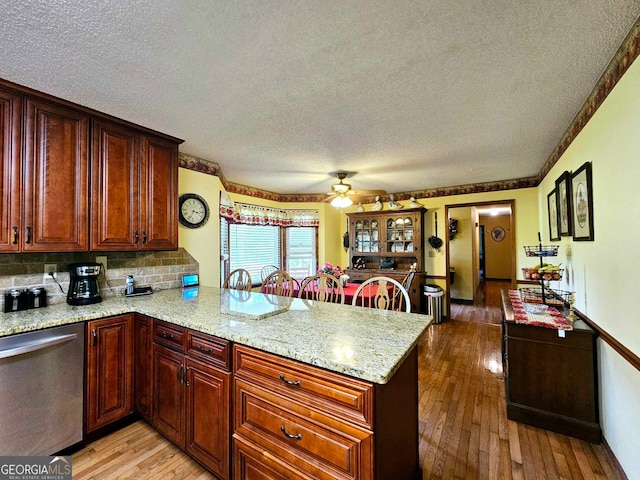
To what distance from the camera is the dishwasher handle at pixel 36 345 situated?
156 cm

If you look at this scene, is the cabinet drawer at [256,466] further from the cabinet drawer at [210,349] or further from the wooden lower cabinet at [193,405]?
the cabinet drawer at [210,349]

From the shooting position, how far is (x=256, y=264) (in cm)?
502

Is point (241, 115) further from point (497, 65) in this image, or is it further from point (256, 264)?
point (256, 264)

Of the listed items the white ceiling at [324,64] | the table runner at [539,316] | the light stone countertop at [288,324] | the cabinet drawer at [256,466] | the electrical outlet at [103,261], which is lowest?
the cabinet drawer at [256,466]

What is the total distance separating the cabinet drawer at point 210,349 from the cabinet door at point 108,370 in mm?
738

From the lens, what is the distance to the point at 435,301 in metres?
4.80

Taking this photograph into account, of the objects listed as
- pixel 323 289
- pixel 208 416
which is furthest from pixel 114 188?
pixel 323 289

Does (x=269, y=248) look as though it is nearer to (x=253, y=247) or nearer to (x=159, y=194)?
(x=253, y=247)

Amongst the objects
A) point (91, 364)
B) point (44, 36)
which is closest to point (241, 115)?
point (44, 36)

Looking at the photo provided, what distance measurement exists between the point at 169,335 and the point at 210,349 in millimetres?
478

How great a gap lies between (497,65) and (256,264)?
4.29 metres

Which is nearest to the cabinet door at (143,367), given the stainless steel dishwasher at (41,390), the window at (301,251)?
the stainless steel dishwasher at (41,390)

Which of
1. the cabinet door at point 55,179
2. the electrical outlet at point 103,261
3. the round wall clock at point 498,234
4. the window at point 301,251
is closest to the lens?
the cabinet door at point 55,179

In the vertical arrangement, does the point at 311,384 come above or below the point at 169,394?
above
